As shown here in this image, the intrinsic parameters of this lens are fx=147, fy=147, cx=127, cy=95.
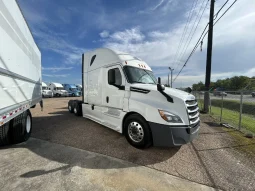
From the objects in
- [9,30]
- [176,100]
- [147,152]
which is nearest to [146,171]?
[147,152]

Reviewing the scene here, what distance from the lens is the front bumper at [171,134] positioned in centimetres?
349

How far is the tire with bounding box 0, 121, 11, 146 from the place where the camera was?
3.70m

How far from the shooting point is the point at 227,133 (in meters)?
5.59

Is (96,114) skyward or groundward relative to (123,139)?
skyward

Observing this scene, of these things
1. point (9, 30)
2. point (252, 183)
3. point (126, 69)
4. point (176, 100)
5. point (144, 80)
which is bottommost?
point (252, 183)

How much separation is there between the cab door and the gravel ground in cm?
56

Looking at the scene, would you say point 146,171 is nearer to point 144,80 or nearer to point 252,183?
point 252,183

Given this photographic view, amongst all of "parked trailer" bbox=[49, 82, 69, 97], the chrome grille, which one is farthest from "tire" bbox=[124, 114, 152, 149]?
"parked trailer" bbox=[49, 82, 69, 97]

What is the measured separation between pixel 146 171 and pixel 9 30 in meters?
4.15

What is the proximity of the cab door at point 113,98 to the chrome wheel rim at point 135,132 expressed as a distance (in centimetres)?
55

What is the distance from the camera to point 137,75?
4.77 metres

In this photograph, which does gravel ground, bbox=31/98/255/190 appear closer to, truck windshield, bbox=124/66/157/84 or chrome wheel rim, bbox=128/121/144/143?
chrome wheel rim, bbox=128/121/144/143

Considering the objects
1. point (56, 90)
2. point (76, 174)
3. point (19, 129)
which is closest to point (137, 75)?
point (76, 174)

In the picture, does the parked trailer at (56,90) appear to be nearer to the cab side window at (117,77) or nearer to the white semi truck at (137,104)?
the white semi truck at (137,104)
